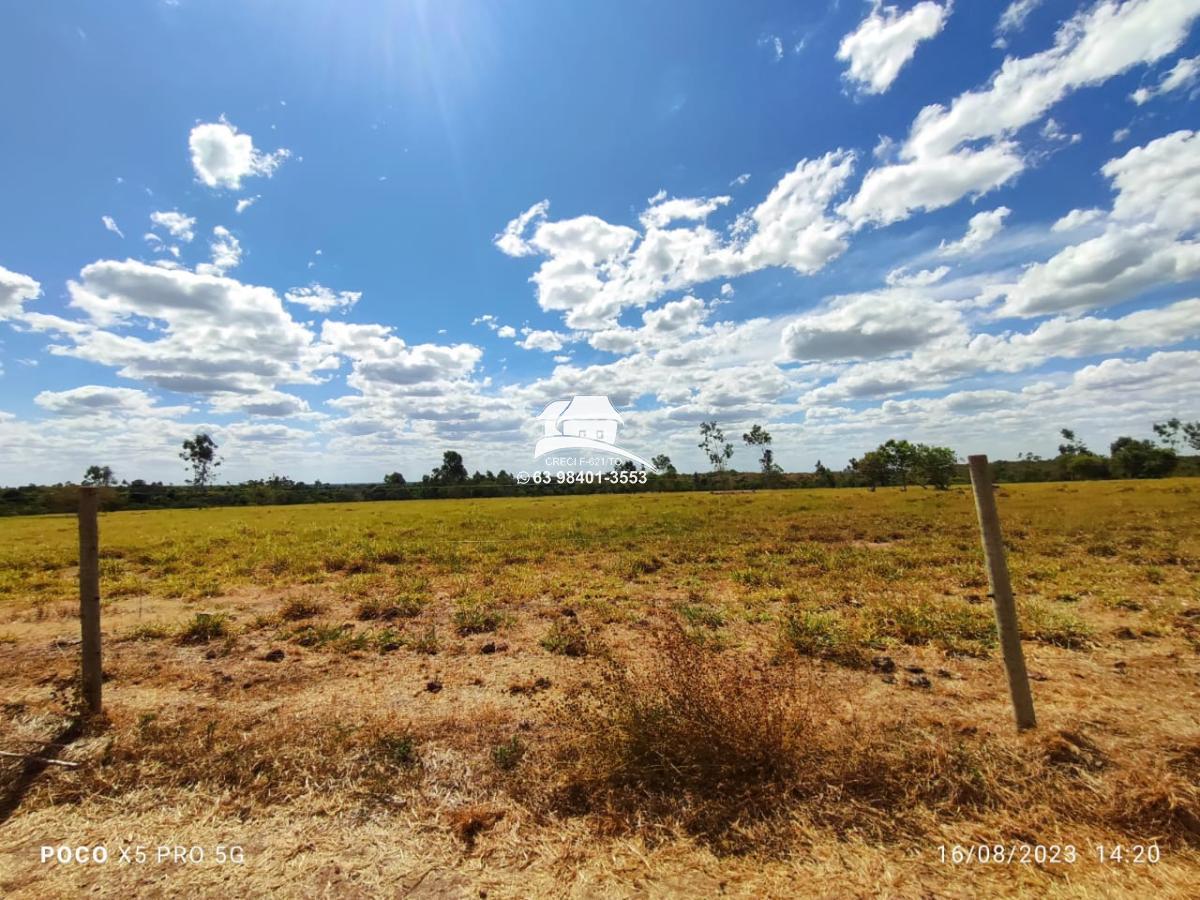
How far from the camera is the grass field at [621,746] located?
8.90 feet

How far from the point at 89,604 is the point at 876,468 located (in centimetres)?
8571

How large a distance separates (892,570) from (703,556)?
4448 millimetres

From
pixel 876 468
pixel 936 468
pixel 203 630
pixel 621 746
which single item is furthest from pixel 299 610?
pixel 876 468

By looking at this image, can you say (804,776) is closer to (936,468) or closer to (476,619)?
(476,619)

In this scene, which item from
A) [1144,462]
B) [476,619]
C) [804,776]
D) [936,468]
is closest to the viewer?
[804,776]

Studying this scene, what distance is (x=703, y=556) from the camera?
13406 millimetres

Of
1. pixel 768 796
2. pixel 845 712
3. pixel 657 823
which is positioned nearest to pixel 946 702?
pixel 845 712

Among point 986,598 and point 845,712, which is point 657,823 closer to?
point 845,712

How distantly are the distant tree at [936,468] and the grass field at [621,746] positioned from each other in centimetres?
5155

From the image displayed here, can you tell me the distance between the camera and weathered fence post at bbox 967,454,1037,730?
12.1 feet

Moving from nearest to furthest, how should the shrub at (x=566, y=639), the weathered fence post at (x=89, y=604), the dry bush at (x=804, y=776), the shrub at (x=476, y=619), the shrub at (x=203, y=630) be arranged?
the dry bush at (x=804, y=776), the weathered fence post at (x=89, y=604), the shrub at (x=566, y=639), the shrub at (x=203, y=630), the shrub at (x=476, y=619)

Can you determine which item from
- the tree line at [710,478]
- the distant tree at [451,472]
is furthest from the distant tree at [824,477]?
the distant tree at [451,472]

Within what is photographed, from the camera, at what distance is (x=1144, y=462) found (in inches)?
2918

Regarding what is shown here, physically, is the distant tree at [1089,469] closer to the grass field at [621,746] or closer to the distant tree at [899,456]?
the distant tree at [899,456]
